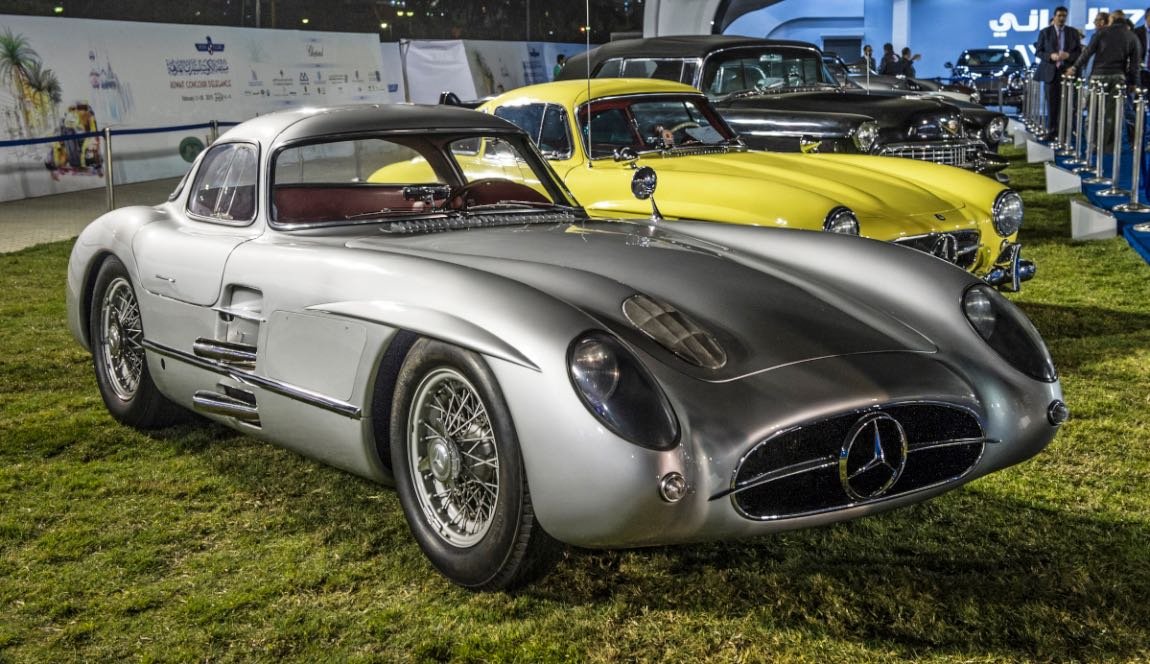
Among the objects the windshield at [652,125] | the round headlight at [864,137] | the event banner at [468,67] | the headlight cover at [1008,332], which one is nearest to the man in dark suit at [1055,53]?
the round headlight at [864,137]

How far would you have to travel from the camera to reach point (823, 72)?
10117 millimetres

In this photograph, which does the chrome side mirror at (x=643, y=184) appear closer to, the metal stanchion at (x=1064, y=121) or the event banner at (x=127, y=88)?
the event banner at (x=127, y=88)

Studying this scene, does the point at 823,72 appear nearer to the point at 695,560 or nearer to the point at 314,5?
the point at 695,560

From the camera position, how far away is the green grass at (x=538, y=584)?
9.09 feet

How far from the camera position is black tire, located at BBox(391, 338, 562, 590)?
9.30 feet

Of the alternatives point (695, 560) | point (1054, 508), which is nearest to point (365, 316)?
point (695, 560)

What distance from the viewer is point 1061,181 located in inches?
467

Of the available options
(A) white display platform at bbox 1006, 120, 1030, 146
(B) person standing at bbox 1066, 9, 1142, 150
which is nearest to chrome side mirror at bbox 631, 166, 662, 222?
(B) person standing at bbox 1066, 9, 1142, 150

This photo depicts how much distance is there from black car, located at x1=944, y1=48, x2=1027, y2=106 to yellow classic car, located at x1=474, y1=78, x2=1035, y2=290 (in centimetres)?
2042

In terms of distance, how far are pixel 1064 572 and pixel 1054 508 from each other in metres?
0.53

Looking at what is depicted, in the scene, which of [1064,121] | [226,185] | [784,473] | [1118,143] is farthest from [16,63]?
[784,473]

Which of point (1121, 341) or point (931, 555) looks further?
point (1121, 341)

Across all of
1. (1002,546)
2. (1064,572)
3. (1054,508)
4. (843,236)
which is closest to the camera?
(1064,572)

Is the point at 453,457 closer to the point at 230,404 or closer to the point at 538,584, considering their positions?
the point at 538,584
